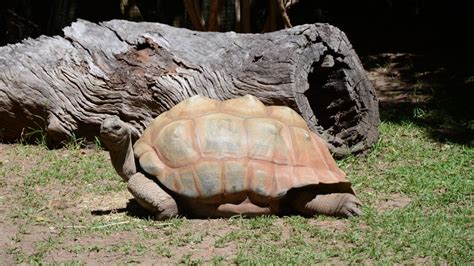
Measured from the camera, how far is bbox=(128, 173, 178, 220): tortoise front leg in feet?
17.0

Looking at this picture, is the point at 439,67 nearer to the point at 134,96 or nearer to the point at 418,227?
the point at 134,96

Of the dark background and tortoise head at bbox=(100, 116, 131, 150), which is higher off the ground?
the dark background

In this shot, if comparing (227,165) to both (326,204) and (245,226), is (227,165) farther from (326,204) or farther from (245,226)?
(326,204)

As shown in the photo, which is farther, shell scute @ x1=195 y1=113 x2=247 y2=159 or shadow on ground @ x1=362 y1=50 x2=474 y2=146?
shadow on ground @ x1=362 y1=50 x2=474 y2=146

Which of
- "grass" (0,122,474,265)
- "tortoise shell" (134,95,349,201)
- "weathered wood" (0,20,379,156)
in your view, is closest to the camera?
"grass" (0,122,474,265)

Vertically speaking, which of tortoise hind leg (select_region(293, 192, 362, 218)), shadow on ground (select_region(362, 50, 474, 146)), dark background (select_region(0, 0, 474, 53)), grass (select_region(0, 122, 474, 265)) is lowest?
grass (select_region(0, 122, 474, 265))

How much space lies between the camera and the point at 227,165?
16.7ft

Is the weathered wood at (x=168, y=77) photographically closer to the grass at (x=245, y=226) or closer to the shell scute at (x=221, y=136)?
the grass at (x=245, y=226)

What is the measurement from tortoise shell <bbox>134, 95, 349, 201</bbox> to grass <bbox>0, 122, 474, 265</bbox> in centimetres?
29

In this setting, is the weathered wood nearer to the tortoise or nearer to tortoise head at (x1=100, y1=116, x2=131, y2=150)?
the tortoise

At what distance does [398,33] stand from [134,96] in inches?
239

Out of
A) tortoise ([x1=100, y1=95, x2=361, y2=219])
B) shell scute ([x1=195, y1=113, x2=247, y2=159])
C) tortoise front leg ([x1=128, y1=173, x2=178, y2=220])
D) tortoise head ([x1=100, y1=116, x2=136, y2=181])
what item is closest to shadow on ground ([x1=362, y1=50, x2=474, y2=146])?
tortoise ([x1=100, y1=95, x2=361, y2=219])

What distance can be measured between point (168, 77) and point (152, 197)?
207 cm

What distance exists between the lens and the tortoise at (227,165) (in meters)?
5.12
